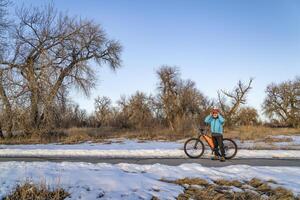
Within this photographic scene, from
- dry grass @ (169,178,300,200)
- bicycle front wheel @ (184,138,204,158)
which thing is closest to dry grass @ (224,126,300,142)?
bicycle front wheel @ (184,138,204,158)

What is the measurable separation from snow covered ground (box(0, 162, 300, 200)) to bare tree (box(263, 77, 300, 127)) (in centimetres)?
6450

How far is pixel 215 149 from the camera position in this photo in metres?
13.5

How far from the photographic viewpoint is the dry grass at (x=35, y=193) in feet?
21.8

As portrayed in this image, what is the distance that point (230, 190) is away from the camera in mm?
7602

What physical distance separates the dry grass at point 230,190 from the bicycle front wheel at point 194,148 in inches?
226

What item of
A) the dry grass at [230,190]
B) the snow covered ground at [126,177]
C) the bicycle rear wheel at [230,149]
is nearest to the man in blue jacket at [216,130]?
the bicycle rear wheel at [230,149]

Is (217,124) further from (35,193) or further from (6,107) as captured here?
(6,107)

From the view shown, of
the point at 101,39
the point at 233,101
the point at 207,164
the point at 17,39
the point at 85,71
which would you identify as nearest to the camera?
the point at 207,164

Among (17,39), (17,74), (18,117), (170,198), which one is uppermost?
(17,39)

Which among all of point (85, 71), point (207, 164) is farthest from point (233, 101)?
point (207, 164)

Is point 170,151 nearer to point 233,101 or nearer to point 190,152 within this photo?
point 190,152

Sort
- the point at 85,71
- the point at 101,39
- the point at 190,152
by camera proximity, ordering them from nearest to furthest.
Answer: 1. the point at 190,152
2. the point at 85,71
3. the point at 101,39

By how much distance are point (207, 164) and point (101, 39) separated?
1060 inches

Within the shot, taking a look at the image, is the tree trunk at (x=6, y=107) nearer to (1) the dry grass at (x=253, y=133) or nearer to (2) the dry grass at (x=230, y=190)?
(1) the dry grass at (x=253, y=133)
